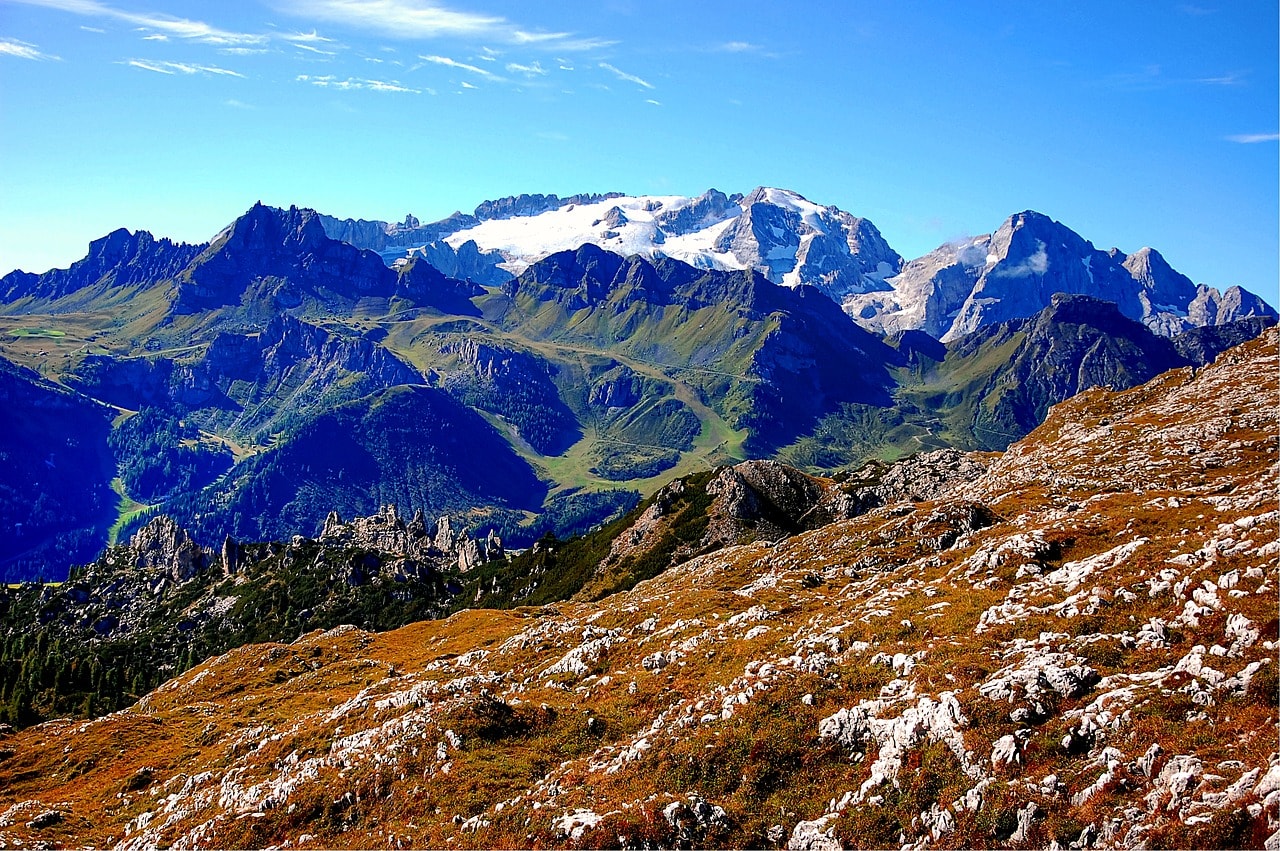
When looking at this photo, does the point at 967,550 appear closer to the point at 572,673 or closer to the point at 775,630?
the point at 775,630

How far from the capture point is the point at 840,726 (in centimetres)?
3700

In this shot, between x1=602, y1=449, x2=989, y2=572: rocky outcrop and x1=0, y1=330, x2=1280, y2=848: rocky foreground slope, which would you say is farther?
x1=602, y1=449, x2=989, y2=572: rocky outcrop

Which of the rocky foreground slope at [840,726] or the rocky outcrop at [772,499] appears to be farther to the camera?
the rocky outcrop at [772,499]

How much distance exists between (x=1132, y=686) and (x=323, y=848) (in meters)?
41.8

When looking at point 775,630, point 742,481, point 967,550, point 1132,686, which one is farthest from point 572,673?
point 742,481

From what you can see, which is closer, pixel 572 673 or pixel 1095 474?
pixel 572 673

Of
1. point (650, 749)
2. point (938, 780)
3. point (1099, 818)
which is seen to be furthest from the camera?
point (650, 749)

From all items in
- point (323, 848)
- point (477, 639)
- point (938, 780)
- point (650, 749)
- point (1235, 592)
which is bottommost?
point (477, 639)

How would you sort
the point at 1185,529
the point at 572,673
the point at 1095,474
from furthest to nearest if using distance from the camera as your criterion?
the point at 1095,474 → the point at 572,673 → the point at 1185,529

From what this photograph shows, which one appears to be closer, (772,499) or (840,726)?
(840,726)

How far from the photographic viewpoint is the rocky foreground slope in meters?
28.4

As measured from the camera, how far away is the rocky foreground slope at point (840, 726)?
28.4 metres

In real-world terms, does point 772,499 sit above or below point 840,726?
below

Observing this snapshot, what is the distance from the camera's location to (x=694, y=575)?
11138cm
